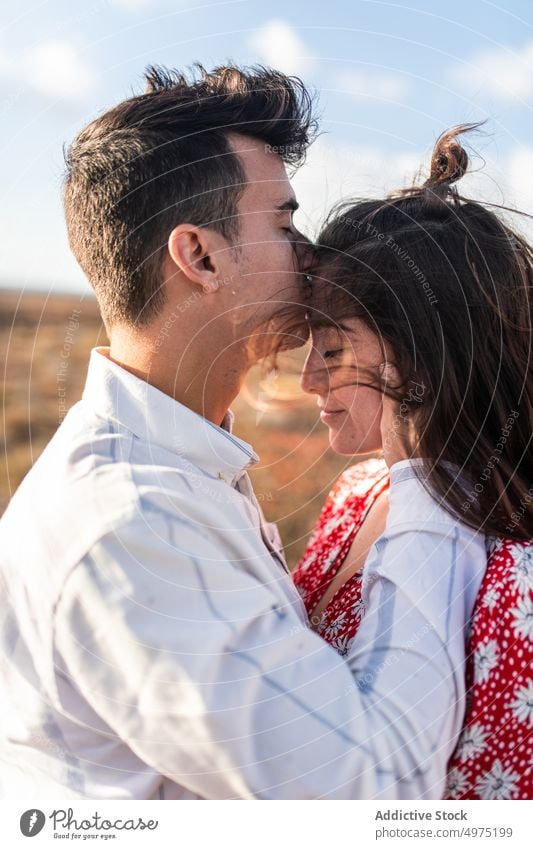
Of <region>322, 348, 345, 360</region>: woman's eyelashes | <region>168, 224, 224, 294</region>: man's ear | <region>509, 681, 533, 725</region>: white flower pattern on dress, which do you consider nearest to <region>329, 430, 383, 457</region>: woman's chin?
<region>322, 348, 345, 360</region>: woman's eyelashes

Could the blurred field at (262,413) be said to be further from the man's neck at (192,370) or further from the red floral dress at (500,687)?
the red floral dress at (500,687)

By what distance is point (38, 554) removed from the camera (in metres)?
1.26

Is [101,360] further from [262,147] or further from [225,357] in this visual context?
[262,147]

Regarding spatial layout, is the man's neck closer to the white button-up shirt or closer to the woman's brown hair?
the white button-up shirt

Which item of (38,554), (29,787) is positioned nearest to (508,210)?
(38,554)

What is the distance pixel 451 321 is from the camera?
1553 millimetres

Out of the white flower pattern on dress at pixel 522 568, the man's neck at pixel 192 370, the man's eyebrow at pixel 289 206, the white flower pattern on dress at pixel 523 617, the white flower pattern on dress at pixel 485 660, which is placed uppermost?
the man's eyebrow at pixel 289 206

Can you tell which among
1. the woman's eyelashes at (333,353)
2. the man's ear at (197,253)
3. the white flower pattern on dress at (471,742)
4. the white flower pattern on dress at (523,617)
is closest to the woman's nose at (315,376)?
the woman's eyelashes at (333,353)

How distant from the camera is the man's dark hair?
149cm

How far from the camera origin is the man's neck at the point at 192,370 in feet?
4.83

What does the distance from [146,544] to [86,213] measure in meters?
0.68

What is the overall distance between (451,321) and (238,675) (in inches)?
30.2

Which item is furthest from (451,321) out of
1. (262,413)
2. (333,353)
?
(262,413)

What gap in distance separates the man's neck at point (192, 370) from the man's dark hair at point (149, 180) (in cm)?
6
